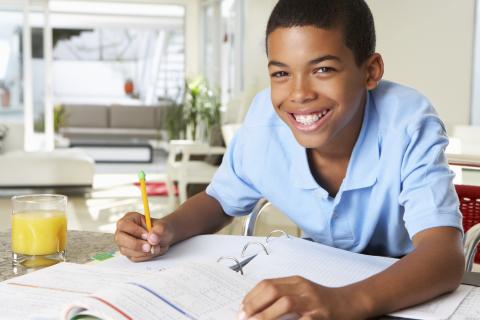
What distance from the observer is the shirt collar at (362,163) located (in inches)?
44.1

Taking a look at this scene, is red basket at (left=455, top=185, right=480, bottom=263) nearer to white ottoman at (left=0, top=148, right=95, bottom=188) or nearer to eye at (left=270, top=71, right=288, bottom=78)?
eye at (left=270, top=71, right=288, bottom=78)

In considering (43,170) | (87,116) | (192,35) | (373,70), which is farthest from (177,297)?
(87,116)

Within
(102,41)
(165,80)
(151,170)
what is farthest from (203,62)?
(102,41)

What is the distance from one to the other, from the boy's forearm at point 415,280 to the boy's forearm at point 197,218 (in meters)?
0.41

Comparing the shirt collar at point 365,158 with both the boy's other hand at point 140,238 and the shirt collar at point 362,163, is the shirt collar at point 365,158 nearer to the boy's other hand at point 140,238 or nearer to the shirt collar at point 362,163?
the shirt collar at point 362,163

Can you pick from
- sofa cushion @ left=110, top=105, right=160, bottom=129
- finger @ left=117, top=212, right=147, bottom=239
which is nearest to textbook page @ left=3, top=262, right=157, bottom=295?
finger @ left=117, top=212, right=147, bottom=239

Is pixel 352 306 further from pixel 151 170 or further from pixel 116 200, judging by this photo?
pixel 151 170

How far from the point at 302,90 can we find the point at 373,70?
0.58 feet

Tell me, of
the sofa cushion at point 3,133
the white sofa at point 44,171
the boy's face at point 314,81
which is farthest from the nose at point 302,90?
the sofa cushion at point 3,133

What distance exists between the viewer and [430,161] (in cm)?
105

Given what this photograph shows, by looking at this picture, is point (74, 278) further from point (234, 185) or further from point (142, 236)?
point (234, 185)

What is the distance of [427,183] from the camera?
103cm

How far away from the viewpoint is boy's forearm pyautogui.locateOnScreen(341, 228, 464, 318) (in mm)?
826

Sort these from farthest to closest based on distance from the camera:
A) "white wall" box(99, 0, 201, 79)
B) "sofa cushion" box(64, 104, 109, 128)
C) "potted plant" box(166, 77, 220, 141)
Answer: "sofa cushion" box(64, 104, 109, 128) → "white wall" box(99, 0, 201, 79) → "potted plant" box(166, 77, 220, 141)
